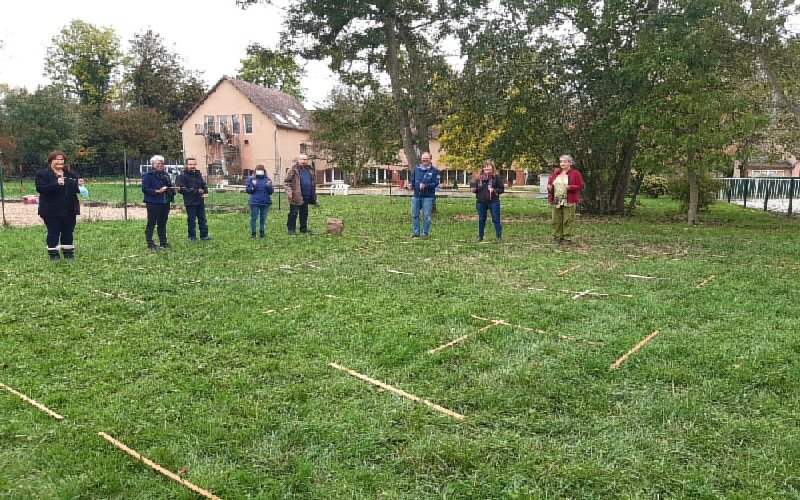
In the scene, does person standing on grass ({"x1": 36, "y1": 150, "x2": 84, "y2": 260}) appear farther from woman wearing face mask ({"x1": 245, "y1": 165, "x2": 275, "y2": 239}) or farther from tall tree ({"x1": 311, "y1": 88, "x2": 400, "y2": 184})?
tall tree ({"x1": 311, "y1": 88, "x2": 400, "y2": 184})

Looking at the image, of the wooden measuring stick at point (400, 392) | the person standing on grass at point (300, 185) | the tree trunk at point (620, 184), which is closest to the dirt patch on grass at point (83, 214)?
the person standing on grass at point (300, 185)

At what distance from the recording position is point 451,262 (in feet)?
26.9

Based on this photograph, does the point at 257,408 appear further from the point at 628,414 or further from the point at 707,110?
the point at 707,110

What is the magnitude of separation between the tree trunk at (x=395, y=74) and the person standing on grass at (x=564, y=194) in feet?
18.9

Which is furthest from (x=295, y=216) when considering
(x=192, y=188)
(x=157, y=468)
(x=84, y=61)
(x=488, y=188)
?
(x=84, y=61)

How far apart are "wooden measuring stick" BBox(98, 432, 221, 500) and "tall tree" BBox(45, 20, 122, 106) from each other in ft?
172

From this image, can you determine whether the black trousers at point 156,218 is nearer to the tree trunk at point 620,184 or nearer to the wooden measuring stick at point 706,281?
the wooden measuring stick at point 706,281

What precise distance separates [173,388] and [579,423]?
2396mm

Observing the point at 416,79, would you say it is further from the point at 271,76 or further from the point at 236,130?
the point at 271,76

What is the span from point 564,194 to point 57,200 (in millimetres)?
7306

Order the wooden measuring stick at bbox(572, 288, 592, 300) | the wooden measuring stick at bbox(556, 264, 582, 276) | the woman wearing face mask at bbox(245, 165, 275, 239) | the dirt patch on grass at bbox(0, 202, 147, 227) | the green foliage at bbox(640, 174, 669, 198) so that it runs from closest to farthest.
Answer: the wooden measuring stick at bbox(572, 288, 592, 300), the wooden measuring stick at bbox(556, 264, 582, 276), the woman wearing face mask at bbox(245, 165, 275, 239), the dirt patch on grass at bbox(0, 202, 147, 227), the green foliage at bbox(640, 174, 669, 198)

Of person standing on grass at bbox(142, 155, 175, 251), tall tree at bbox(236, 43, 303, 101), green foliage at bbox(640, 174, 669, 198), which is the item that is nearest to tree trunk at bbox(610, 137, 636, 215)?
green foliage at bbox(640, 174, 669, 198)

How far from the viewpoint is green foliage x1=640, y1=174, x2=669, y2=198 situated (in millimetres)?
24500

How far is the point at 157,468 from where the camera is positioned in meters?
2.78
